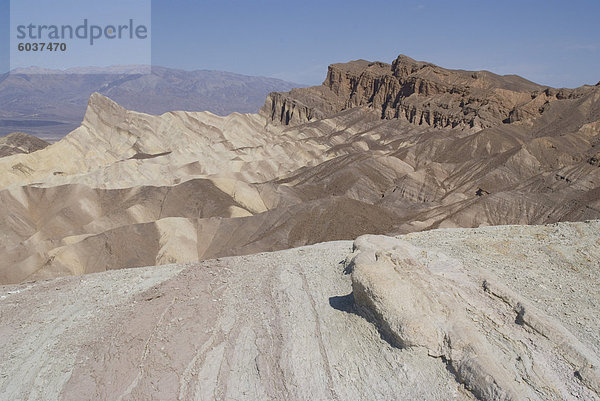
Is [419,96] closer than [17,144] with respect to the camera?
No

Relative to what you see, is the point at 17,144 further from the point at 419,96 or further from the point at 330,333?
the point at 330,333

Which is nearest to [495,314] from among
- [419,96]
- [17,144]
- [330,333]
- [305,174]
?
[330,333]

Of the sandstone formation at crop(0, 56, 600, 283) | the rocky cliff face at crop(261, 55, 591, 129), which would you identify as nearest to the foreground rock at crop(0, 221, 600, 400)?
the sandstone formation at crop(0, 56, 600, 283)

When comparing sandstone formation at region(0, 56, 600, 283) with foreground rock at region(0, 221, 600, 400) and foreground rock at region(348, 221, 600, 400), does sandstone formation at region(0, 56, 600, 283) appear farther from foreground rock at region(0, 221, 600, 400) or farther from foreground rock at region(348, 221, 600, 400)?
foreground rock at region(348, 221, 600, 400)

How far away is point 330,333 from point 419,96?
6136 cm

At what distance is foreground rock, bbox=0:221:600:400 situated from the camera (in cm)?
755

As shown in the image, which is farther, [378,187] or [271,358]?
[378,187]

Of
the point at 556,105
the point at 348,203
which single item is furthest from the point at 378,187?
the point at 556,105

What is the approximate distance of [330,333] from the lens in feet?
29.0

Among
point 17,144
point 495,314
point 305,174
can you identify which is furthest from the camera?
point 17,144

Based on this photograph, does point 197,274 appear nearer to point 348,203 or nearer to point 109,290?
point 109,290

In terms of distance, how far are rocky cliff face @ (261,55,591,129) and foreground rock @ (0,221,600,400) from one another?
4924cm

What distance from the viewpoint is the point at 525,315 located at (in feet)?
27.2

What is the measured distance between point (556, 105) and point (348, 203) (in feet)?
144
